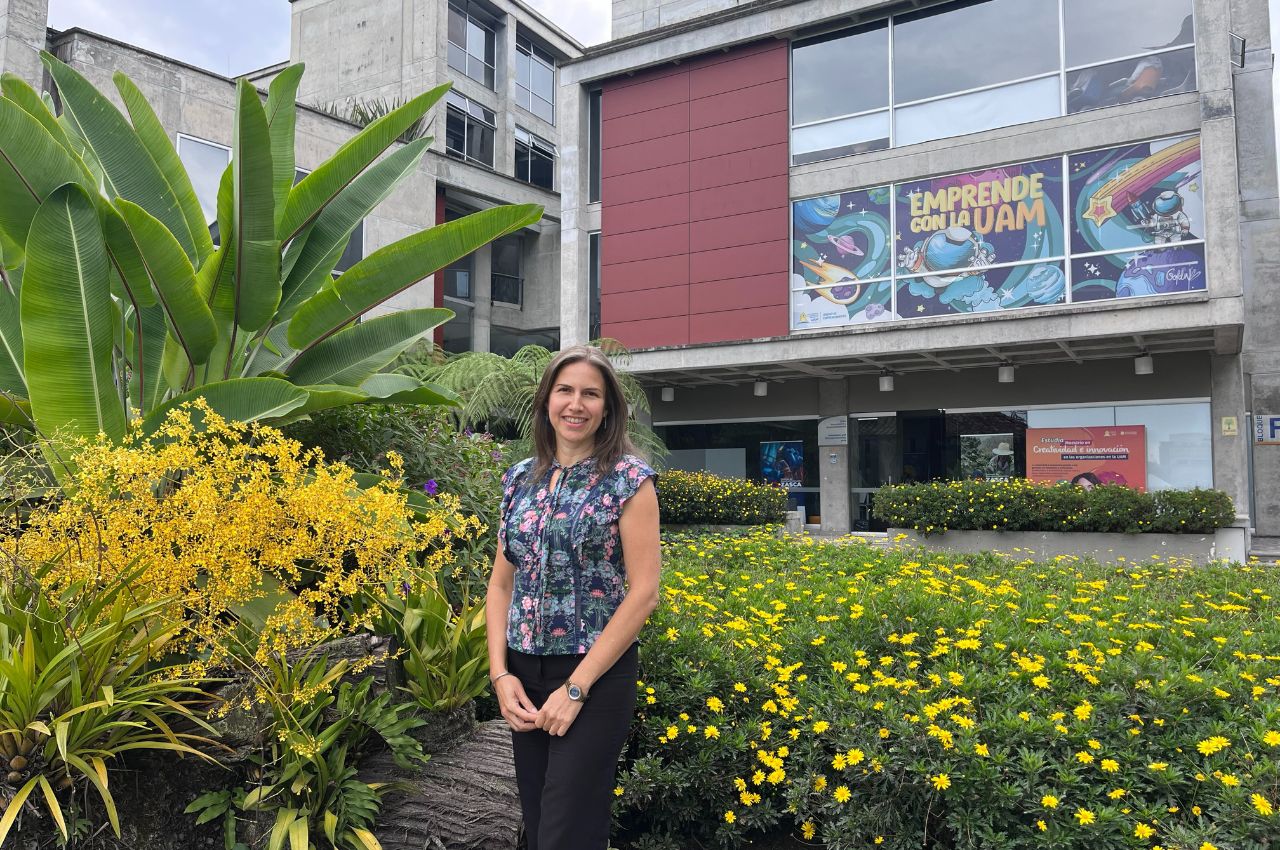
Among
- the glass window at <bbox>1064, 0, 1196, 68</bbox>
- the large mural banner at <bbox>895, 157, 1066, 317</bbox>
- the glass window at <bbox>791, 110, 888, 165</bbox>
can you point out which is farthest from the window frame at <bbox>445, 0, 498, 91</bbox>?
the glass window at <bbox>1064, 0, 1196, 68</bbox>

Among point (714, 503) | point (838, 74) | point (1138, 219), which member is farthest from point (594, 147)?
point (1138, 219)

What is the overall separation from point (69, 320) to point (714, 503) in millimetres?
11536

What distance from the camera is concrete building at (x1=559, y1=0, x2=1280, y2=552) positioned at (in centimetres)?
1382

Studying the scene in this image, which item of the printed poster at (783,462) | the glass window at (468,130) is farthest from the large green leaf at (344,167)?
the glass window at (468,130)

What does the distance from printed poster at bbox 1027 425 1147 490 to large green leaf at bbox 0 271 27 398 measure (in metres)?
15.2

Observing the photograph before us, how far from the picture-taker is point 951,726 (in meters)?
3.02

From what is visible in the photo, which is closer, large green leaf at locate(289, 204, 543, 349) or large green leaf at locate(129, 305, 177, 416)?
large green leaf at locate(289, 204, 543, 349)

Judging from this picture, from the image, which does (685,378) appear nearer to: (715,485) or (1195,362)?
(715,485)

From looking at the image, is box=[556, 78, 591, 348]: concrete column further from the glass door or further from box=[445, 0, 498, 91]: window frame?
box=[445, 0, 498, 91]: window frame

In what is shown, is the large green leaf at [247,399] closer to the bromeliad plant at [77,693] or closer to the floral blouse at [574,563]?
the bromeliad plant at [77,693]

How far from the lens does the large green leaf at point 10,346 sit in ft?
14.7

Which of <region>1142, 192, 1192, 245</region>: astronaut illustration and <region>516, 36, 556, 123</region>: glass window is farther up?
<region>516, 36, 556, 123</region>: glass window

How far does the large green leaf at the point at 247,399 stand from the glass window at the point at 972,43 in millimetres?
15209

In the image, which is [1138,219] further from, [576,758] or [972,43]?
[576,758]
